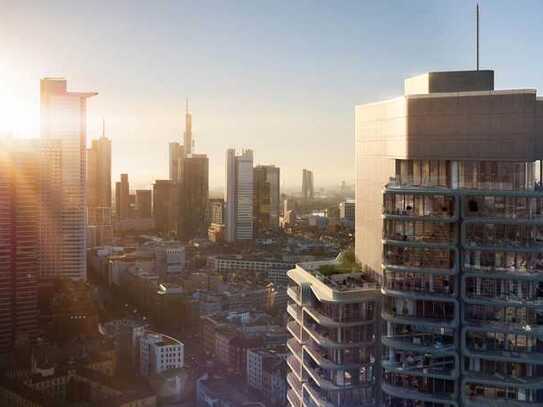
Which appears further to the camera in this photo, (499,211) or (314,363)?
(314,363)

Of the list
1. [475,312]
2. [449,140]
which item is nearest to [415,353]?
[475,312]

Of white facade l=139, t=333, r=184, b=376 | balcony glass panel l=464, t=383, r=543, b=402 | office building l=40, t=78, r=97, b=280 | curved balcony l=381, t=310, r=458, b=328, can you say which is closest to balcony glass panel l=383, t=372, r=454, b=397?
balcony glass panel l=464, t=383, r=543, b=402

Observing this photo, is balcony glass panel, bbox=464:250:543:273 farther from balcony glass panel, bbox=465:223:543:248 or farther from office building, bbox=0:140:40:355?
office building, bbox=0:140:40:355

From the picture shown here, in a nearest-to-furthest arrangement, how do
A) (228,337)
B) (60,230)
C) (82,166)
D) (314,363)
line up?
1. (314,363)
2. (228,337)
3. (60,230)
4. (82,166)

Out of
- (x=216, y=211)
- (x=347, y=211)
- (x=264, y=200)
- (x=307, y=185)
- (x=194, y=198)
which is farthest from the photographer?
(x=307, y=185)

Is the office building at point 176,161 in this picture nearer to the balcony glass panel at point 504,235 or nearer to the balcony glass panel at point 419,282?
the balcony glass panel at point 419,282

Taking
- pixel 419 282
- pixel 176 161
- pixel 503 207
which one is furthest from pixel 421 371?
pixel 176 161

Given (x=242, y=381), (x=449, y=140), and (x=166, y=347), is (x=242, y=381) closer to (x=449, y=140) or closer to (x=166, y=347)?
(x=166, y=347)

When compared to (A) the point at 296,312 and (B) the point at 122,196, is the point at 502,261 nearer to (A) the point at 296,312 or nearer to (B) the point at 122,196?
(A) the point at 296,312
